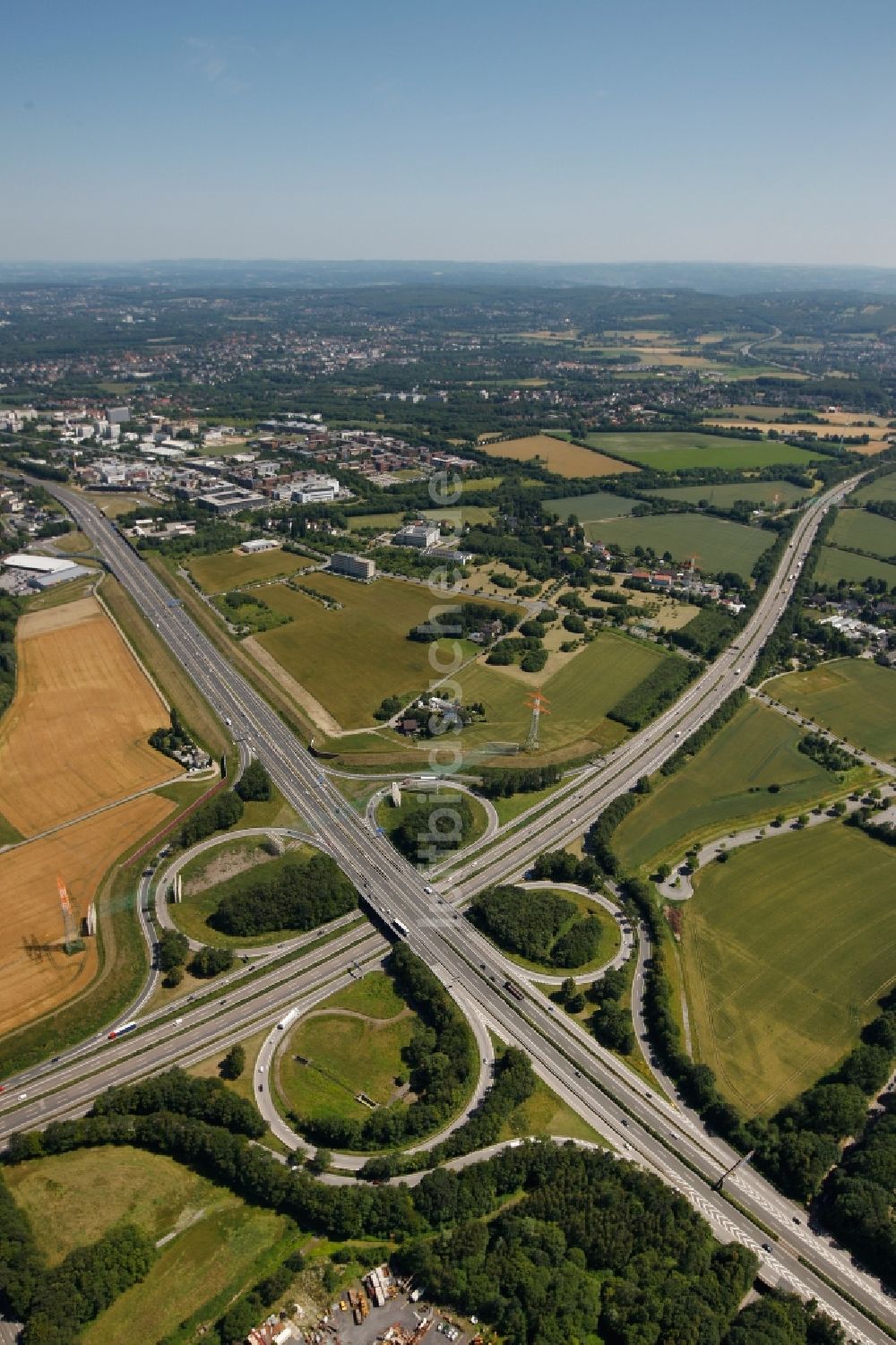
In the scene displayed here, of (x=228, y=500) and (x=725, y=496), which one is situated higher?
(x=228, y=500)

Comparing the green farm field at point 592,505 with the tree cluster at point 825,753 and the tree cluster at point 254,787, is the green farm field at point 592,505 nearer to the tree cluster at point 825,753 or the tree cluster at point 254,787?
the tree cluster at point 825,753

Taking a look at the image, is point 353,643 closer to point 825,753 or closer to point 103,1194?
point 825,753

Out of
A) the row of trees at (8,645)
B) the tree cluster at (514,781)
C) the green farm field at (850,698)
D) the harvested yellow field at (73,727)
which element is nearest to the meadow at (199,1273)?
the harvested yellow field at (73,727)

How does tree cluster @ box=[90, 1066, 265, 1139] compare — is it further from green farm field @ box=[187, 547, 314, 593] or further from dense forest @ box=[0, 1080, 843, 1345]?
green farm field @ box=[187, 547, 314, 593]

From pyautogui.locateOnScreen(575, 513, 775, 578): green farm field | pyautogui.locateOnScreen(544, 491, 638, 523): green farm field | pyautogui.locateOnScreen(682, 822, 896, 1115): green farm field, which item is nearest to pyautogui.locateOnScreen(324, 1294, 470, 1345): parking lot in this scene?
pyautogui.locateOnScreen(682, 822, 896, 1115): green farm field

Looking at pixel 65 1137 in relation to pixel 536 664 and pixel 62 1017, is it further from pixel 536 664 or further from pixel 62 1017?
pixel 536 664

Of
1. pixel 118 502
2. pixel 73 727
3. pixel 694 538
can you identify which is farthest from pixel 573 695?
Result: pixel 118 502
